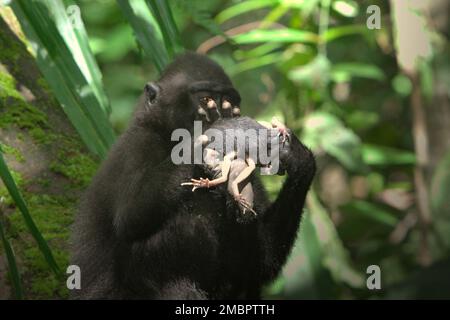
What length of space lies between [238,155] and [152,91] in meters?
0.81

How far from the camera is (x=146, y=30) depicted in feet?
11.0

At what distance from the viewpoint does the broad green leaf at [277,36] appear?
5418mm

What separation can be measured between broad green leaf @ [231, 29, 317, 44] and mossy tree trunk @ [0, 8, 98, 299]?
1991mm

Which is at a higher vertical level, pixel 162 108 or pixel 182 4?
pixel 182 4

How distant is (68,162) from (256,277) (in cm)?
114

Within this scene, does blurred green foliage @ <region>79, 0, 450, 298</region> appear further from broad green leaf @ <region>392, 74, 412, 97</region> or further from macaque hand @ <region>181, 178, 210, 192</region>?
macaque hand @ <region>181, 178, 210, 192</region>

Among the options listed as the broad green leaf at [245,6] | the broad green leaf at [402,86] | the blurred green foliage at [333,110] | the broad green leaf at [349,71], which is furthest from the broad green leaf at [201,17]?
the broad green leaf at [402,86]

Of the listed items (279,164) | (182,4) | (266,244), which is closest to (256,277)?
(266,244)

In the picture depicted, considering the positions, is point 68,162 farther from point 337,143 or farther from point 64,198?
point 337,143

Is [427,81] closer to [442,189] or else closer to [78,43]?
[442,189]

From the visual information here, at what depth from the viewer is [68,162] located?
3539mm

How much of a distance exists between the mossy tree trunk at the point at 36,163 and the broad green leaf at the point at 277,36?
1991 millimetres

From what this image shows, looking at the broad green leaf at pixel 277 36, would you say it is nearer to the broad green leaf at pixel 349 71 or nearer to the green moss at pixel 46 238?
the broad green leaf at pixel 349 71

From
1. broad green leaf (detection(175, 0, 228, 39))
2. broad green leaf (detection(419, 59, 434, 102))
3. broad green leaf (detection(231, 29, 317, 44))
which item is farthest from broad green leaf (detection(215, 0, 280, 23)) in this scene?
broad green leaf (detection(175, 0, 228, 39))
